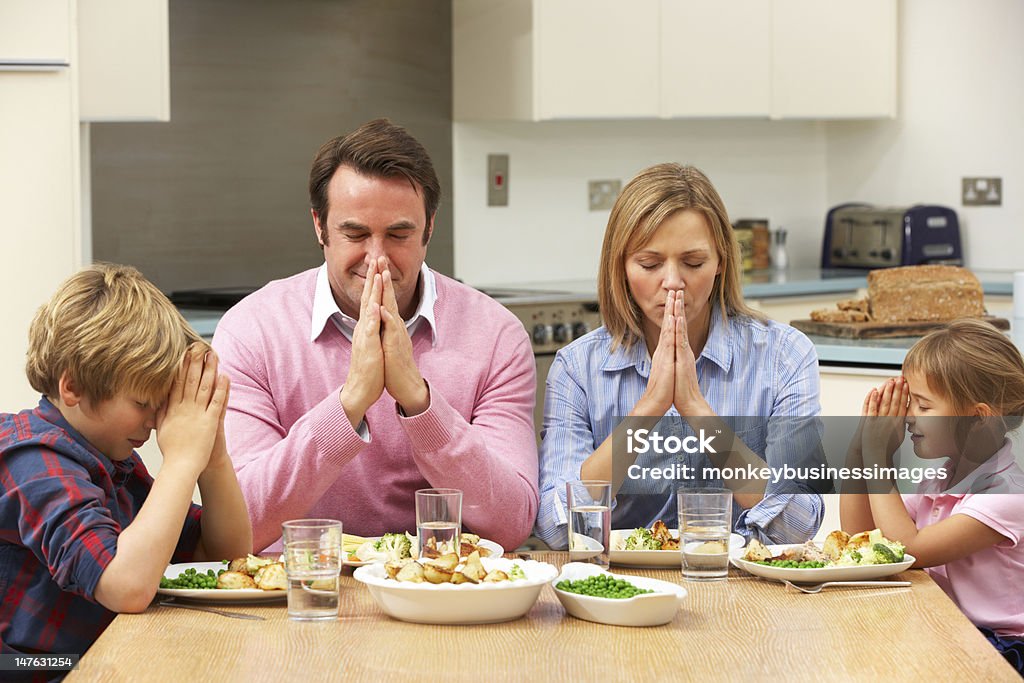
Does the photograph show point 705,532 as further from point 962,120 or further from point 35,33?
point 962,120

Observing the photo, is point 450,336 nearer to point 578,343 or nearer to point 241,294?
point 578,343

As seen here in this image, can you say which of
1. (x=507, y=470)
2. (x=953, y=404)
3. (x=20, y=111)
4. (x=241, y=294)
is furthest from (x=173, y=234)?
(x=953, y=404)

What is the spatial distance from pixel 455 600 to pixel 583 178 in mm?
4009

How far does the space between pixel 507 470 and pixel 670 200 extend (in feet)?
1.79

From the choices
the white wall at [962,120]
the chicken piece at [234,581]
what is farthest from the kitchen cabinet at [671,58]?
the chicken piece at [234,581]

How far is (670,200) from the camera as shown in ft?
7.18

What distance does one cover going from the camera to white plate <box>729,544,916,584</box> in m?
1.68

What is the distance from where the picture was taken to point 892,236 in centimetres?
548

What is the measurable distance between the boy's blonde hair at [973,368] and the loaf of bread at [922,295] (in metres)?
1.77

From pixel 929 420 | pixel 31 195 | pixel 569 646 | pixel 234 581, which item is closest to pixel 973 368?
pixel 929 420

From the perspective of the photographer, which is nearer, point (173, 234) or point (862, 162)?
point (173, 234)

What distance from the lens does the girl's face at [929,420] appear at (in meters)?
1.91

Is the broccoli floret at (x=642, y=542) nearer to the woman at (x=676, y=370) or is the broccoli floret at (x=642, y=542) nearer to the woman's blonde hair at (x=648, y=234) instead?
the woman at (x=676, y=370)

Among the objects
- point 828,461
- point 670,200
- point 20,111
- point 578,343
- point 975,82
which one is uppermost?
point 975,82
